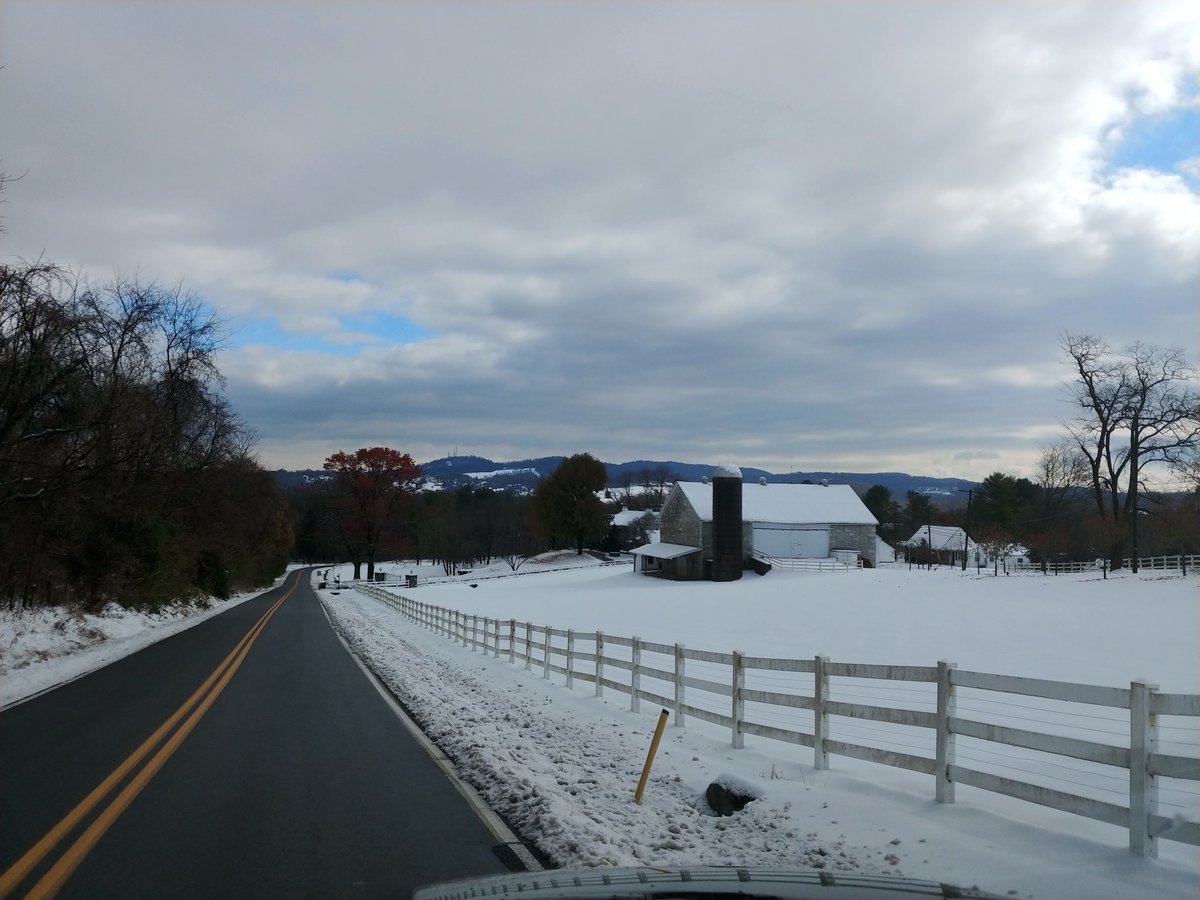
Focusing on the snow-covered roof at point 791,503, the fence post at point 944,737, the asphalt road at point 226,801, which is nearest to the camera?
the asphalt road at point 226,801

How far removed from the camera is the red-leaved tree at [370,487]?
A: 93562 mm

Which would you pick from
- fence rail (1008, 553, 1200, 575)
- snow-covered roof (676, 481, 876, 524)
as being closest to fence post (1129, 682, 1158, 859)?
fence rail (1008, 553, 1200, 575)

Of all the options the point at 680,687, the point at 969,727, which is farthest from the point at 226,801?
the point at 969,727

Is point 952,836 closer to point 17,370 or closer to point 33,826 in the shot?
point 33,826

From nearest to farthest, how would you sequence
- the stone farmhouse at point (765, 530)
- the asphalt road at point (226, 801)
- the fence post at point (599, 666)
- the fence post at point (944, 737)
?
the asphalt road at point (226, 801), the fence post at point (944, 737), the fence post at point (599, 666), the stone farmhouse at point (765, 530)

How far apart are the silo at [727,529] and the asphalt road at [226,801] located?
2090 inches

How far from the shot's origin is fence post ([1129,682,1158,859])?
5.74 m

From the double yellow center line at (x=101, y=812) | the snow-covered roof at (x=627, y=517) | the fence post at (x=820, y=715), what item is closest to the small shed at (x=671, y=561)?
the snow-covered roof at (x=627, y=517)

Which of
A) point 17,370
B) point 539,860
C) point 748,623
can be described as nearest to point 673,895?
point 539,860

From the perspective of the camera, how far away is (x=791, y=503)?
253 ft

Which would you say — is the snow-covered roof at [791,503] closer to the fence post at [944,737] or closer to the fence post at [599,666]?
the fence post at [599,666]

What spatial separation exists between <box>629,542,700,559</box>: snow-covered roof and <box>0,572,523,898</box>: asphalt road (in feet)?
186

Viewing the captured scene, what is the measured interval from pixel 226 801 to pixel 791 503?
7155 cm

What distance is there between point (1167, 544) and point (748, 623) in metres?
45.6
